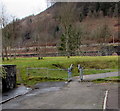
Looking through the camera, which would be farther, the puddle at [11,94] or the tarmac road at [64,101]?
the puddle at [11,94]

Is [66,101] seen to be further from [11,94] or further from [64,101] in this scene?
Result: [11,94]

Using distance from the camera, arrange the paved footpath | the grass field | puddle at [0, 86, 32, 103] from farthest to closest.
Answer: the grass field
puddle at [0, 86, 32, 103]
the paved footpath

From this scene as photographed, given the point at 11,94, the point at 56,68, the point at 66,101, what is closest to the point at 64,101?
the point at 66,101

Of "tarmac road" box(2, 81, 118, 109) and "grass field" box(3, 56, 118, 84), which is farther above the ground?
"grass field" box(3, 56, 118, 84)

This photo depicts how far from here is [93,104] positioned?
10.6 m

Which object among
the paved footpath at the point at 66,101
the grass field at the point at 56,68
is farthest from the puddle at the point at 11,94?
the grass field at the point at 56,68

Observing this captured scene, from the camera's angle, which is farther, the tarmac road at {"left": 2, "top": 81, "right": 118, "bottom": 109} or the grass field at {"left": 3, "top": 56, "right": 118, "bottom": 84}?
the grass field at {"left": 3, "top": 56, "right": 118, "bottom": 84}

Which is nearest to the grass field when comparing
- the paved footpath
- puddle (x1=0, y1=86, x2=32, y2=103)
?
puddle (x1=0, y1=86, x2=32, y2=103)

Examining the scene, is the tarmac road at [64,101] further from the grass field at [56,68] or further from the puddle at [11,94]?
the grass field at [56,68]

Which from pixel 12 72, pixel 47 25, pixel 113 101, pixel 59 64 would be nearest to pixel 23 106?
pixel 113 101

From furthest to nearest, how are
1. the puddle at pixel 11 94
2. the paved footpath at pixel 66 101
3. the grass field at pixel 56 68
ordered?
the grass field at pixel 56 68
the puddle at pixel 11 94
the paved footpath at pixel 66 101

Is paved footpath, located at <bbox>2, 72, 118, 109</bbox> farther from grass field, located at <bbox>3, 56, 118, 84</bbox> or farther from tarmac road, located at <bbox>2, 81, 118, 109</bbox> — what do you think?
grass field, located at <bbox>3, 56, 118, 84</bbox>

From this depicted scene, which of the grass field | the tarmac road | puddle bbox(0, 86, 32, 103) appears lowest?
puddle bbox(0, 86, 32, 103)

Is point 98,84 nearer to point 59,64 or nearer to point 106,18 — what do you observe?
point 59,64
